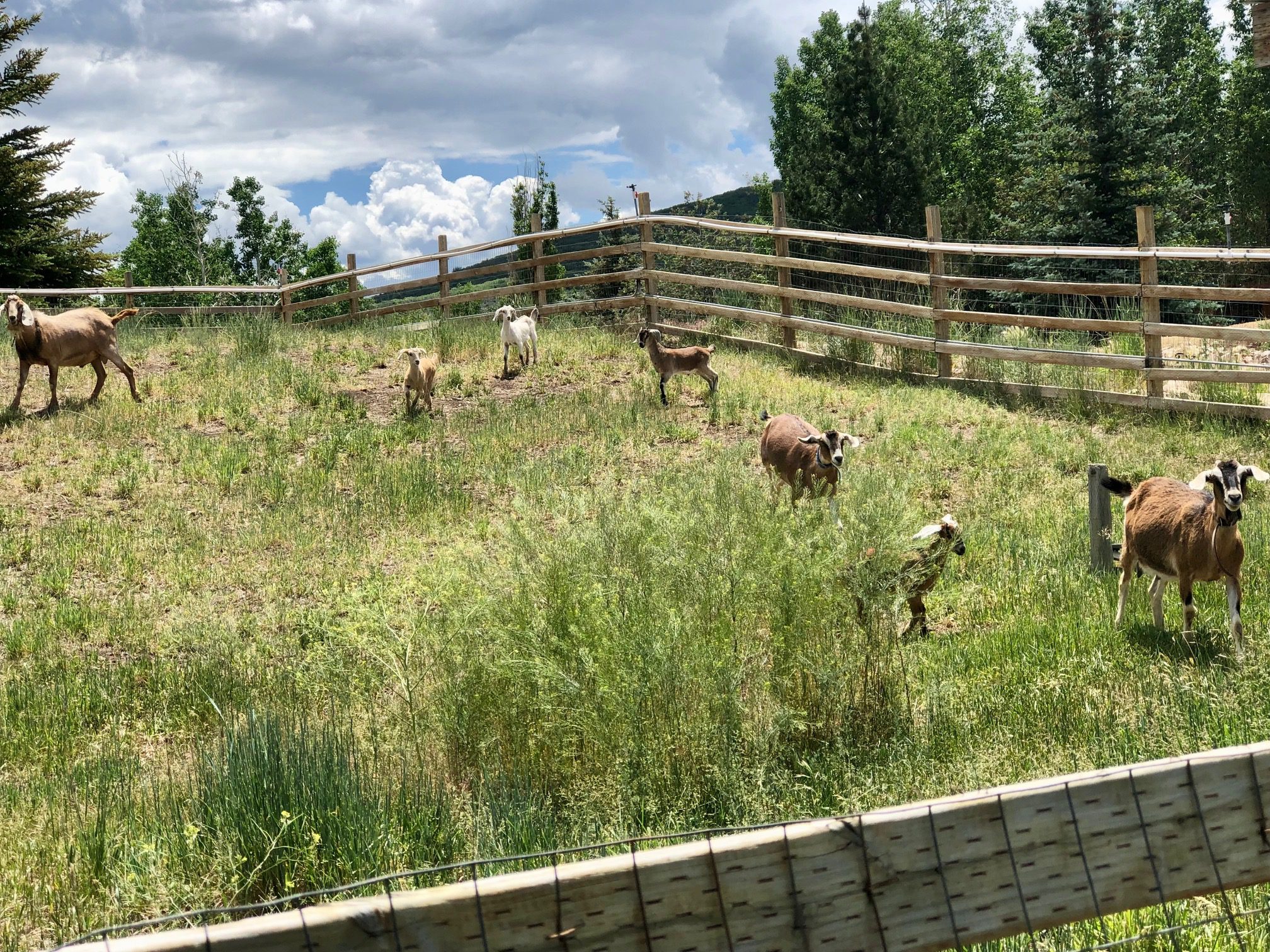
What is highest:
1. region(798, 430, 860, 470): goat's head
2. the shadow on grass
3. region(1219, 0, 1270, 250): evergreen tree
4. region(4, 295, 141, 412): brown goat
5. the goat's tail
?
region(1219, 0, 1270, 250): evergreen tree

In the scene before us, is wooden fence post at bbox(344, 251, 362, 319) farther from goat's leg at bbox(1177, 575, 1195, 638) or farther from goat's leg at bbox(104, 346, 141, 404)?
goat's leg at bbox(1177, 575, 1195, 638)

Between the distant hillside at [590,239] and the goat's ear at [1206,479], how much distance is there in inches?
573

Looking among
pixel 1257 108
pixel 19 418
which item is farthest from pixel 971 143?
pixel 19 418

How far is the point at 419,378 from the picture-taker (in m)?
15.4

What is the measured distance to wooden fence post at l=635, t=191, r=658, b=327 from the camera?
799 inches

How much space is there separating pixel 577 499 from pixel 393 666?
1.55m

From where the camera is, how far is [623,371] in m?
17.6

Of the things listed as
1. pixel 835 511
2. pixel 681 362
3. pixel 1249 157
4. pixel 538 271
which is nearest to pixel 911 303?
pixel 681 362

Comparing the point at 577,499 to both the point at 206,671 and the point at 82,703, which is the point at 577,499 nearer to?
the point at 206,671

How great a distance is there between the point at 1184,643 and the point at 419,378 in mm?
10945

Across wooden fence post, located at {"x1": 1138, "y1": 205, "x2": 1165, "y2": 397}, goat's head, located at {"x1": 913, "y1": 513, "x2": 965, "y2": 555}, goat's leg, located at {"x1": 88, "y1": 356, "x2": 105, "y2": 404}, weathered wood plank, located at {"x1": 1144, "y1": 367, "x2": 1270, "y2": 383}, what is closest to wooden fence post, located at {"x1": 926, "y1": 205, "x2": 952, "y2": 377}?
wooden fence post, located at {"x1": 1138, "y1": 205, "x2": 1165, "y2": 397}

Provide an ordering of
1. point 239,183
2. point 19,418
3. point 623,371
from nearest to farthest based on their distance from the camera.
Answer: point 19,418
point 623,371
point 239,183

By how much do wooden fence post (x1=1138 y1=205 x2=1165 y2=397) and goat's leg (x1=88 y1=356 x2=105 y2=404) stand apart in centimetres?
1407

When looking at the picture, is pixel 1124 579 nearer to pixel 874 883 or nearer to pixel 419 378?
pixel 874 883
